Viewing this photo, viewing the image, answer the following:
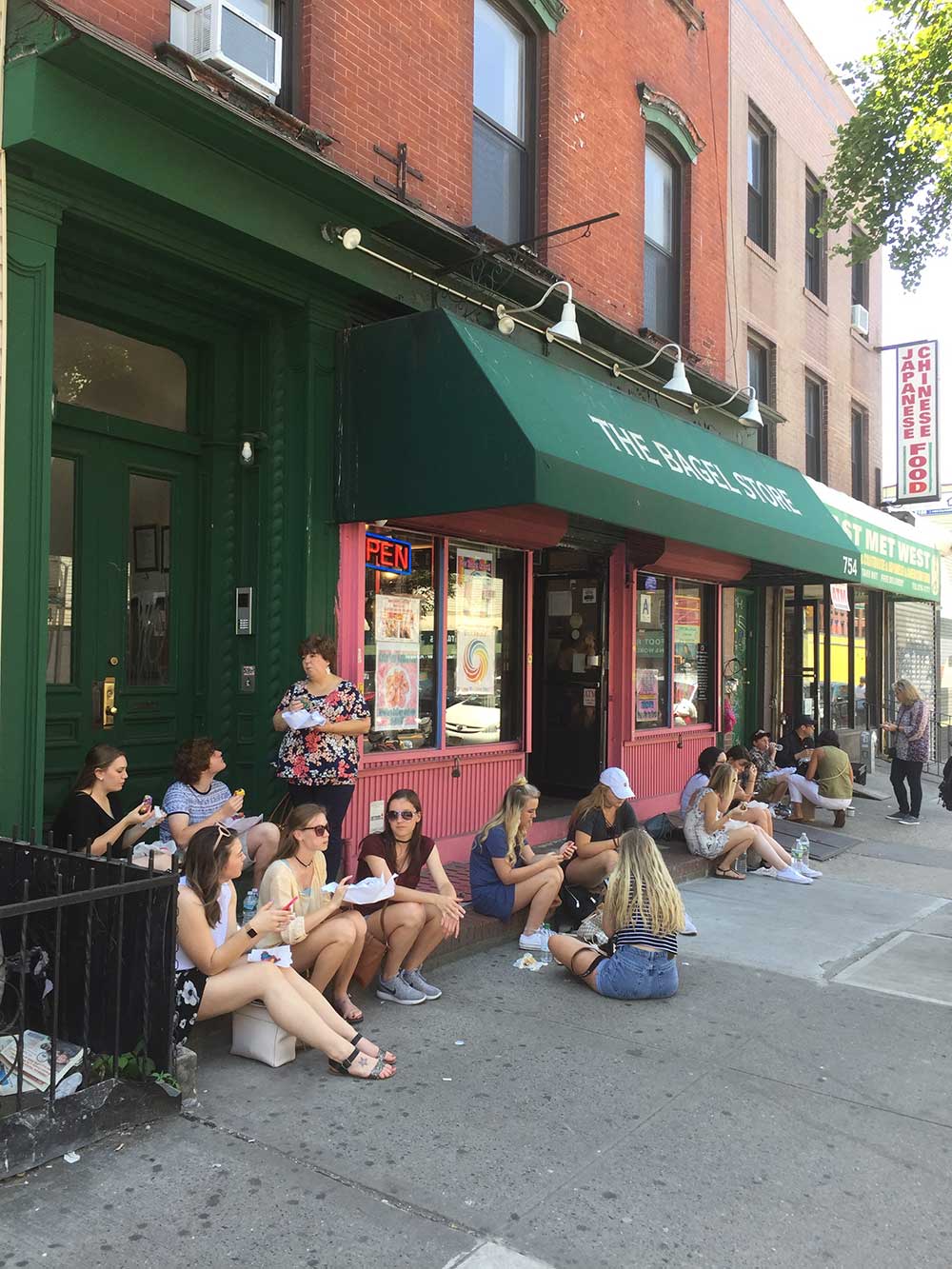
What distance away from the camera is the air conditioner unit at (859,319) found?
57.5 feet

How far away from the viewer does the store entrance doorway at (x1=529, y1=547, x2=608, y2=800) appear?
10.7 meters

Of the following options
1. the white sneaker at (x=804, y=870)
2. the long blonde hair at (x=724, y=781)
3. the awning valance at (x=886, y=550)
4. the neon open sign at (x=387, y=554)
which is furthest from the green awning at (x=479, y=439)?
the awning valance at (x=886, y=550)

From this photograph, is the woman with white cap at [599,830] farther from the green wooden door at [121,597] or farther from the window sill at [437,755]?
the green wooden door at [121,597]

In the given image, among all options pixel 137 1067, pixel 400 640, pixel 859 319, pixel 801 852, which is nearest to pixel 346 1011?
pixel 137 1067

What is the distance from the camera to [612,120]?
10.1m

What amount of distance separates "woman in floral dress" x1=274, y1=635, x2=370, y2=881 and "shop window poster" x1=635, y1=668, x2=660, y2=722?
5.07 metres

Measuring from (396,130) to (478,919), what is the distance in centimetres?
558

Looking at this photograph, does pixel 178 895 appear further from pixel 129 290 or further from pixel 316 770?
pixel 129 290

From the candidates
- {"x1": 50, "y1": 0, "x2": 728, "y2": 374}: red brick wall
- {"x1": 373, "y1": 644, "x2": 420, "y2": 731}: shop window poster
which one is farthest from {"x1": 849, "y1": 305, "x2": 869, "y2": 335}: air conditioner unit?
{"x1": 373, "y1": 644, "x2": 420, "y2": 731}: shop window poster

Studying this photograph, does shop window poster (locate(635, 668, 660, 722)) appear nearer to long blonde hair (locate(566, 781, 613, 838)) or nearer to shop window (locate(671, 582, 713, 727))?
shop window (locate(671, 582, 713, 727))

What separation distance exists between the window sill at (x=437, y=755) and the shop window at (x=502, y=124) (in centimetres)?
442

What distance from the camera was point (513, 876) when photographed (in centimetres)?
633

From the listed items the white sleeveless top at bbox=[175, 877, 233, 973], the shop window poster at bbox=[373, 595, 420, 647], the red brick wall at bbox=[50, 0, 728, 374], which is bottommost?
the white sleeveless top at bbox=[175, 877, 233, 973]

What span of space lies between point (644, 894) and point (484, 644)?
3728mm
